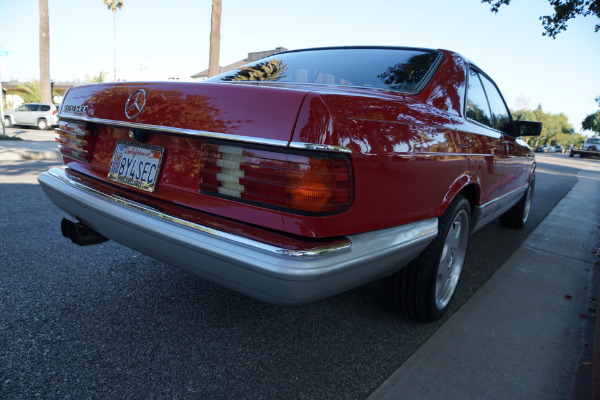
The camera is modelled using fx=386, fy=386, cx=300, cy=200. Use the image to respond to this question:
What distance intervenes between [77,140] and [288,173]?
1.48 m

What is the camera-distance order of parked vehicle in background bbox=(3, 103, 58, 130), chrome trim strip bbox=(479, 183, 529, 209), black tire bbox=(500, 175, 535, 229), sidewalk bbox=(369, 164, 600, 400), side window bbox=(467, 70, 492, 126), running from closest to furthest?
1. sidewalk bbox=(369, 164, 600, 400)
2. side window bbox=(467, 70, 492, 126)
3. chrome trim strip bbox=(479, 183, 529, 209)
4. black tire bbox=(500, 175, 535, 229)
5. parked vehicle in background bbox=(3, 103, 58, 130)

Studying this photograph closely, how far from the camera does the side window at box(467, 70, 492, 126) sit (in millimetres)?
2607

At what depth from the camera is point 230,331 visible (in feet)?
6.91

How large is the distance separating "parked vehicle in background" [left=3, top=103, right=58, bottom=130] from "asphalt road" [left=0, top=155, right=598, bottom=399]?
20.1 metres

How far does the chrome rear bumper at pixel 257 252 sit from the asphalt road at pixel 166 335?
1.67ft

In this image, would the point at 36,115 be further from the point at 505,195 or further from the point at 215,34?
the point at 505,195

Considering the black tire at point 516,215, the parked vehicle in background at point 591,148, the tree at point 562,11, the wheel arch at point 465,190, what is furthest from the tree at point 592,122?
the wheel arch at point 465,190

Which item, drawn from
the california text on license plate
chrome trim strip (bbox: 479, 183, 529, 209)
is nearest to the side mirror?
chrome trim strip (bbox: 479, 183, 529, 209)

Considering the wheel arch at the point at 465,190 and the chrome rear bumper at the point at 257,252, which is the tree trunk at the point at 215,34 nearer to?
the wheel arch at the point at 465,190

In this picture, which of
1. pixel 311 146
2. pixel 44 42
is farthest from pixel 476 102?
pixel 44 42

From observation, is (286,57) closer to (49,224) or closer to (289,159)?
(289,159)

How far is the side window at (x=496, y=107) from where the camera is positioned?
3197 mm

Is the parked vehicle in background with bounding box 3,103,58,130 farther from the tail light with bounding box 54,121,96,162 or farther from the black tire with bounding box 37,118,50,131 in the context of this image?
the tail light with bounding box 54,121,96,162

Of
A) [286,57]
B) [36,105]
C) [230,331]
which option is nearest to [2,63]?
[36,105]
